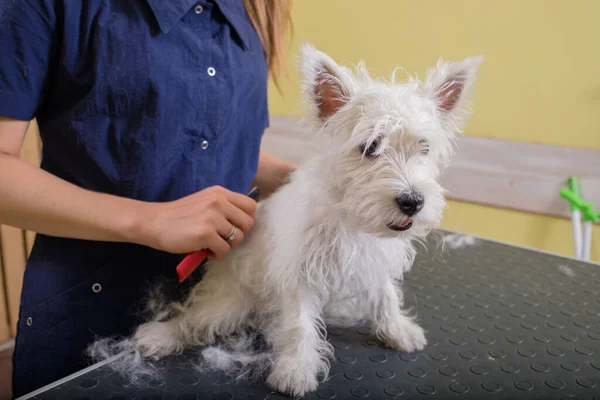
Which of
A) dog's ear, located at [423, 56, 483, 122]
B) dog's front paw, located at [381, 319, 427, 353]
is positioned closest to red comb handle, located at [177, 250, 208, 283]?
dog's front paw, located at [381, 319, 427, 353]

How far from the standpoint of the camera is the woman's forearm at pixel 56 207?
76 centimetres

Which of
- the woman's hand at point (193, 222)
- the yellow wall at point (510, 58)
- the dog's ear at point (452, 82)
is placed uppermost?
the yellow wall at point (510, 58)

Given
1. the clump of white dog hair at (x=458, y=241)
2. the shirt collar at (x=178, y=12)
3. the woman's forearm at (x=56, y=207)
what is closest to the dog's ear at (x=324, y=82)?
the shirt collar at (x=178, y=12)

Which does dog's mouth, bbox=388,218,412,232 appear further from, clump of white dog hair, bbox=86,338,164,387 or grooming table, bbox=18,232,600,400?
clump of white dog hair, bbox=86,338,164,387

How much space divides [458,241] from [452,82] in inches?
31.9

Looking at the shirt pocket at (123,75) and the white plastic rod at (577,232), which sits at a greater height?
the white plastic rod at (577,232)

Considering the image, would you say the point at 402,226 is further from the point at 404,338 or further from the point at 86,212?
the point at 86,212

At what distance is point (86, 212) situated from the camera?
2.55 feet

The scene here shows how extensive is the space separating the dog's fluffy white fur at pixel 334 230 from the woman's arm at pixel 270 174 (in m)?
0.24

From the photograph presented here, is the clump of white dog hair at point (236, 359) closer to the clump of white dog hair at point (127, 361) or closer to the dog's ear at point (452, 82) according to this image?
the clump of white dog hair at point (127, 361)

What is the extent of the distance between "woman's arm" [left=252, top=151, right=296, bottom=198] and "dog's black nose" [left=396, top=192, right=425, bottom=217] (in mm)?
513

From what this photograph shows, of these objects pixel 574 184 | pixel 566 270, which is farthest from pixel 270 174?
pixel 574 184

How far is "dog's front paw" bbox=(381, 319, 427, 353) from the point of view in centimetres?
92

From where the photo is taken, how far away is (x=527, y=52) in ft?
5.94
